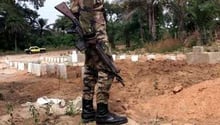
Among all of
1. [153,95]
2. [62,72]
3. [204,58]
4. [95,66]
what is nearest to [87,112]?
[95,66]

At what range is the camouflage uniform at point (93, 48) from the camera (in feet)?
13.7

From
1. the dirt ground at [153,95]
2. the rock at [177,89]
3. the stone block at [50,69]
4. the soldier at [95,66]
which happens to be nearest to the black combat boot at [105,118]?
the soldier at [95,66]

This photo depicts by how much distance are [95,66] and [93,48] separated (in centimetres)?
17

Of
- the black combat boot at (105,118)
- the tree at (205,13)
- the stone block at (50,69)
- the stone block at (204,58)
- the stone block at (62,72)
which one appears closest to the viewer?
the black combat boot at (105,118)

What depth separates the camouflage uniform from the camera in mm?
4188

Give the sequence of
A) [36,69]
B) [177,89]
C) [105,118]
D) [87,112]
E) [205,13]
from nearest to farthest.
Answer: [105,118], [87,112], [177,89], [36,69], [205,13]

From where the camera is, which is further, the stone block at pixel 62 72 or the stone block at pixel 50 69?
the stone block at pixel 50 69

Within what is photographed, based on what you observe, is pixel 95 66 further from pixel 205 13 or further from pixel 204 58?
pixel 205 13

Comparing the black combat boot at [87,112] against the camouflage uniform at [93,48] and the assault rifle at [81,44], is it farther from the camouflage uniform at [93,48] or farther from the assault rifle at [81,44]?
the assault rifle at [81,44]

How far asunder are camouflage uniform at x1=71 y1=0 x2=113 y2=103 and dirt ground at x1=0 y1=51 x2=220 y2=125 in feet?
1.35

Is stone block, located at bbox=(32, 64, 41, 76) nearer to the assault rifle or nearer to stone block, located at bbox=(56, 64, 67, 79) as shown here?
stone block, located at bbox=(56, 64, 67, 79)

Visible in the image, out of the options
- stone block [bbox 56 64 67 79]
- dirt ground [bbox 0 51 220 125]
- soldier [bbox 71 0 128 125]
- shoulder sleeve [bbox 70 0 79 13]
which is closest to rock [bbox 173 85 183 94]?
dirt ground [bbox 0 51 220 125]

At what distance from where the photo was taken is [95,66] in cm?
426

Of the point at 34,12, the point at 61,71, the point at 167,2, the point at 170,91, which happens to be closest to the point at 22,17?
the point at 34,12
